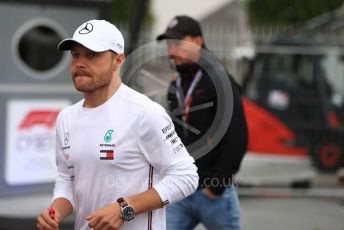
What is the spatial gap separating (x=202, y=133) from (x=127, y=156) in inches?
54.1

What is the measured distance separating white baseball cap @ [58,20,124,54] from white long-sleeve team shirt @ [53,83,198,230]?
0.19 meters

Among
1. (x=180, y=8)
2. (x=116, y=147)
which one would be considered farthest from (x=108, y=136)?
(x=180, y=8)

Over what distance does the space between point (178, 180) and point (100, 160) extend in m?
0.31

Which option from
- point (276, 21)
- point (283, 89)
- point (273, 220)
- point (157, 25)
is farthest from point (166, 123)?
point (157, 25)

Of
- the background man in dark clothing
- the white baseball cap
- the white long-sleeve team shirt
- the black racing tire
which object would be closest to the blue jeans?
the background man in dark clothing

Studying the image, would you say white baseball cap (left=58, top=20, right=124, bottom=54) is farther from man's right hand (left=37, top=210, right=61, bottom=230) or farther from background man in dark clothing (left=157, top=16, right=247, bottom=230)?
background man in dark clothing (left=157, top=16, right=247, bottom=230)

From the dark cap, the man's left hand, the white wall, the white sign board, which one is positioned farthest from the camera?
the white wall

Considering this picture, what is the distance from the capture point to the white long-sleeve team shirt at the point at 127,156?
3.34 metres

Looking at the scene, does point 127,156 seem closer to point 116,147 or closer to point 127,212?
point 116,147

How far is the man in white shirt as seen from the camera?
3.33 metres

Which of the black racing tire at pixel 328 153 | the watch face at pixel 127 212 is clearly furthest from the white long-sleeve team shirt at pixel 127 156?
the black racing tire at pixel 328 153

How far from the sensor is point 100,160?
3340 mm

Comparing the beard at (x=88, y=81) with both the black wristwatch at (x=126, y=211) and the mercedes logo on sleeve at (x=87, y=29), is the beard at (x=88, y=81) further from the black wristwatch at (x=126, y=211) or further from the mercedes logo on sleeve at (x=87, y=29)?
the black wristwatch at (x=126, y=211)

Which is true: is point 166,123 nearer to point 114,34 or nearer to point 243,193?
point 114,34
